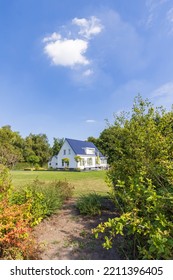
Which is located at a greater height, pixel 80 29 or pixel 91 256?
pixel 80 29

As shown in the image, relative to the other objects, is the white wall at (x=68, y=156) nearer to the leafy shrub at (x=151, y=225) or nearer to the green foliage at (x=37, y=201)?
the green foliage at (x=37, y=201)

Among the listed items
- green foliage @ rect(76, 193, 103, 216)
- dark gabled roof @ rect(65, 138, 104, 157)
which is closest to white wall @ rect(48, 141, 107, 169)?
dark gabled roof @ rect(65, 138, 104, 157)

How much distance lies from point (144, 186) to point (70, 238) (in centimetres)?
228

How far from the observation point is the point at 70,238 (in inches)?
137

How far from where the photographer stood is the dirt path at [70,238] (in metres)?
2.90

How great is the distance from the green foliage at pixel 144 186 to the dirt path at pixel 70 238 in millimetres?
421

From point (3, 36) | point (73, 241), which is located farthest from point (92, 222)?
point (3, 36)

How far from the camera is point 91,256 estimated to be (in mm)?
2865

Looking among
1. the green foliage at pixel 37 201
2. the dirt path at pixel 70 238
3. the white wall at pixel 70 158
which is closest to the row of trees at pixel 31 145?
the white wall at pixel 70 158

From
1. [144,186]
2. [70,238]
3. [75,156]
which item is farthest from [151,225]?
[75,156]

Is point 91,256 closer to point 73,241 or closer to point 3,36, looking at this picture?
point 73,241
